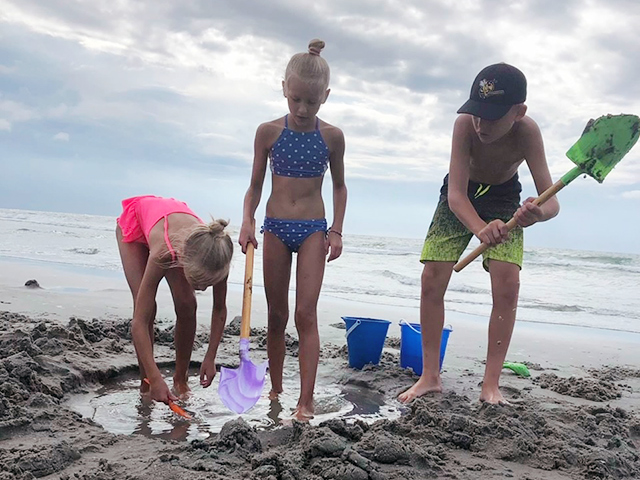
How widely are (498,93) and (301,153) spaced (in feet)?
3.34

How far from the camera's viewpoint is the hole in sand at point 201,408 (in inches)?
109

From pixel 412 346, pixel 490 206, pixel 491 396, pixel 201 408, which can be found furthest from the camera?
pixel 412 346

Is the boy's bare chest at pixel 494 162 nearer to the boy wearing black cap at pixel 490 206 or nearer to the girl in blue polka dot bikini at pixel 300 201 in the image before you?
the boy wearing black cap at pixel 490 206

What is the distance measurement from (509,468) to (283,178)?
1.76 meters

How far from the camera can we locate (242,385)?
3000 mm

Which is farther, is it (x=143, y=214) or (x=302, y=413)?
(x=143, y=214)

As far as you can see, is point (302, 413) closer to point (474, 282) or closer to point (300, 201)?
point (300, 201)

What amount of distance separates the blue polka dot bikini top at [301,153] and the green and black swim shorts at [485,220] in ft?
2.71

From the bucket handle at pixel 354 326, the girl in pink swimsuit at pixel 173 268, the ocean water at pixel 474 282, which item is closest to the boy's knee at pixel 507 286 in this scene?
the bucket handle at pixel 354 326

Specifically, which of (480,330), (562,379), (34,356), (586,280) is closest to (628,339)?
(480,330)

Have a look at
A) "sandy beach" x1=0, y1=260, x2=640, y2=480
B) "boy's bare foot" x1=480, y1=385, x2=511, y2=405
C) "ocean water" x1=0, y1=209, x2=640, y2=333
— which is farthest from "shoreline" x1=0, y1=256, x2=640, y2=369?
"boy's bare foot" x1=480, y1=385, x2=511, y2=405

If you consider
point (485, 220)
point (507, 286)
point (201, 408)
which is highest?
point (485, 220)

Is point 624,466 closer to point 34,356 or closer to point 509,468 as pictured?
point 509,468

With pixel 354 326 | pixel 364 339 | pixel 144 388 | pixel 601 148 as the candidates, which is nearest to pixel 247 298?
pixel 144 388
